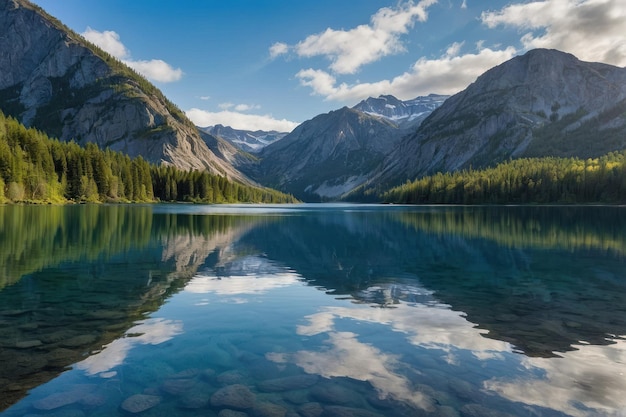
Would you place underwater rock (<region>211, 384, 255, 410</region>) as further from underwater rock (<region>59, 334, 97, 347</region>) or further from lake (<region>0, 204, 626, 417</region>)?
underwater rock (<region>59, 334, 97, 347</region>)

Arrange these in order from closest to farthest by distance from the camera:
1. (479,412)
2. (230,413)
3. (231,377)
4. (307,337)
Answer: (230,413)
(479,412)
(231,377)
(307,337)

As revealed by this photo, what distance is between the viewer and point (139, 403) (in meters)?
10.3

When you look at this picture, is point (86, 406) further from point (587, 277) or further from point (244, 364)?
point (587, 277)

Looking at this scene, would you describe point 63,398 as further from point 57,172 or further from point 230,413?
point 57,172

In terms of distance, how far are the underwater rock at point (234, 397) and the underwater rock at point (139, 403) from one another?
145 centimetres

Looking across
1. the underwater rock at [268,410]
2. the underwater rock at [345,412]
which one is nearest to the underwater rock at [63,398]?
the underwater rock at [268,410]

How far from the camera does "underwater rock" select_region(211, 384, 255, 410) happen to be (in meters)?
10.2


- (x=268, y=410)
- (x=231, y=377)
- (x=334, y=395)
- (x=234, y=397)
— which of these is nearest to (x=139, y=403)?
(x=234, y=397)

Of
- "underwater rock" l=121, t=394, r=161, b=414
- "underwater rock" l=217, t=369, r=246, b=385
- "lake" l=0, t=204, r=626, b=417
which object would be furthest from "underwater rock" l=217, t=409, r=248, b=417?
"underwater rock" l=121, t=394, r=161, b=414

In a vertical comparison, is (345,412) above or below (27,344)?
below

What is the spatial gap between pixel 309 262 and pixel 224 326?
18833 millimetres

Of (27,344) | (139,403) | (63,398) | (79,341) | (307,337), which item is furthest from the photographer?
(307,337)

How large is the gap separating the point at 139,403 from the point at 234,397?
2300 mm

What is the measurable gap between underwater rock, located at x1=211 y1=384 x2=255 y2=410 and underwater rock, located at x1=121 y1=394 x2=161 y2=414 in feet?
4.74
